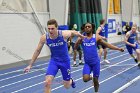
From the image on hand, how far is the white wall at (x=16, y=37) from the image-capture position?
56.7ft

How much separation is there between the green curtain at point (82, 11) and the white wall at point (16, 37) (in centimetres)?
394

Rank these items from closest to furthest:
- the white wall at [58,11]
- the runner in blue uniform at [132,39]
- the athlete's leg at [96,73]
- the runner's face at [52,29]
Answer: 1. the runner's face at [52,29]
2. the athlete's leg at [96,73]
3. the runner in blue uniform at [132,39]
4. the white wall at [58,11]

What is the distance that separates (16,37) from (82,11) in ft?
23.7

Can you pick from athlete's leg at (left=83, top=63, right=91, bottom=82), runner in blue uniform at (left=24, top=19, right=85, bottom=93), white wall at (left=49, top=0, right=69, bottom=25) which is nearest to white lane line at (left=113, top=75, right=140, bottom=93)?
athlete's leg at (left=83, top=63, right=91, bottom=82)

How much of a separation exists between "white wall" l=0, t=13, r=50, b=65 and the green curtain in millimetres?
3941

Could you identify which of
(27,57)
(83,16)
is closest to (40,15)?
(27,57)

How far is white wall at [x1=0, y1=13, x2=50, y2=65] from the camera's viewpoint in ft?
56.7

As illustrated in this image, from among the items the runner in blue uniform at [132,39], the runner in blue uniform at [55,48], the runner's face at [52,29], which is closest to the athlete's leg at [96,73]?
the runner in blue uniform at [55,48]

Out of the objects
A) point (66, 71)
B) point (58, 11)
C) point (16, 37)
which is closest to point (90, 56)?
point (66, 71)

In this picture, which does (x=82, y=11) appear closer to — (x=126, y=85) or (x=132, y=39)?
(x=132, y=39)

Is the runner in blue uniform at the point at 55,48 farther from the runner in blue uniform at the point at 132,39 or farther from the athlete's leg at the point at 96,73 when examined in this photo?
the runner in blue uniform at the point at 132,39

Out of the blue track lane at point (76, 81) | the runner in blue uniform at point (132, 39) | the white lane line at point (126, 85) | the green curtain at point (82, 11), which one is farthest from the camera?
the green curtain at point (82, 11)

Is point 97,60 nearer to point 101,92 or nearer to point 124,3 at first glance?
point 101,92

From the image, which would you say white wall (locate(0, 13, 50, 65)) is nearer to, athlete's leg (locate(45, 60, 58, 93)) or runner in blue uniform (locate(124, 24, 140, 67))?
runner in blue uniform (locate(124, 24, 140, 67))
